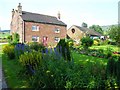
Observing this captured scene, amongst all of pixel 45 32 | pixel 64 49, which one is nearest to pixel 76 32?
pixel 45 32

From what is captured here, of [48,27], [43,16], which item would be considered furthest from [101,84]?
[43,16]

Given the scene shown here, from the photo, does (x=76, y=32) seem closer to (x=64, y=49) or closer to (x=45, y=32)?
(x=45, y=32)

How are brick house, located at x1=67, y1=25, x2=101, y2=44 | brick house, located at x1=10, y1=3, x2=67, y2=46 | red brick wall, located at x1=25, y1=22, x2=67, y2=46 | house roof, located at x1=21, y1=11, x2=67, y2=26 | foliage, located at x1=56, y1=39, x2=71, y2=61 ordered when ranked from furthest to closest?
brick house, located at x1=67, y1=25, x2=101, y2=44, house roof, located at x1=21, y1=11, x2=67, y2=26, red brick wall, located at x1=25, y1=22, x2=67, y2=46, brick house, located at x1=10, y1=3, x2=67, y2=46, foliage, located at x1=56, y1=39, x2=71, y2=61

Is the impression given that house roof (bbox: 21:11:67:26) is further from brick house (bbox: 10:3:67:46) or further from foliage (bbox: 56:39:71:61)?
foliage (bbox: 56:39:71:61)

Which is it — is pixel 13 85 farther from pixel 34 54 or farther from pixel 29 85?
pixel 34 54

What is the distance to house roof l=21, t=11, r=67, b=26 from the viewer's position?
46775mm

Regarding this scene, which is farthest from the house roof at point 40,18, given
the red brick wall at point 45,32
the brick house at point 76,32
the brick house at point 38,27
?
the brick house at point 76,32

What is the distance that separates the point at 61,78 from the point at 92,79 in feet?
4.12

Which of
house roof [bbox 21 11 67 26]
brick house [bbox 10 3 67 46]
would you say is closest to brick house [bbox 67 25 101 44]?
Answer: brick house [bbox 10 3 67 46]

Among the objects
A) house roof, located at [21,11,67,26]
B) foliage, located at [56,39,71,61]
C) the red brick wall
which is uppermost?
house roof, located at [21,11,67,26]

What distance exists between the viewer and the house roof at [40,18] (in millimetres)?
46775

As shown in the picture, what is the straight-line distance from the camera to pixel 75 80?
20.4 feet

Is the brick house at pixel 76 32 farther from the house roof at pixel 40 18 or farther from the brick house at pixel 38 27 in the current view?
the house roof at pixel 40 18

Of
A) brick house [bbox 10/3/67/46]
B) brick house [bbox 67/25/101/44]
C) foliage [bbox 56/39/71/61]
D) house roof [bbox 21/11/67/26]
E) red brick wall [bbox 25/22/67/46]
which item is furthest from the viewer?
brick house [bbox 67/25/101/44]
